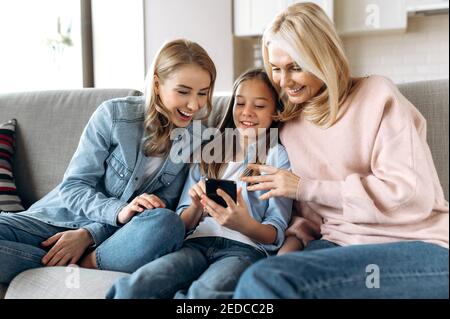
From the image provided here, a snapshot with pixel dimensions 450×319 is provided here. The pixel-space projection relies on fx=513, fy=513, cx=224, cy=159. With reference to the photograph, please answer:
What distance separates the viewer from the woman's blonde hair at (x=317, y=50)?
Answer: 1244 mm

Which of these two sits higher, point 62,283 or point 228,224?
point 228,224

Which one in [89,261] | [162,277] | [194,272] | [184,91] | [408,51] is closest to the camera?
[162,277]

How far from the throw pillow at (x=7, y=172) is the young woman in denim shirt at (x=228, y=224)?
64 centimetres

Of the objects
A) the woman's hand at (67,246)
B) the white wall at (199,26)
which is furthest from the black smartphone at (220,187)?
the white wall at (199,26)

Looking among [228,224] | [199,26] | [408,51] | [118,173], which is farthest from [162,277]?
[408,51]

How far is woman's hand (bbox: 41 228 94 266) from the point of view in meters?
1.27

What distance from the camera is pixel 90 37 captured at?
3.26m

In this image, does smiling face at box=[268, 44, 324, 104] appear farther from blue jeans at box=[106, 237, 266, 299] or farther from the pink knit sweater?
blue jeans at box=[106, 237, 266, 299]

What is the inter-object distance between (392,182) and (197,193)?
1.53 feet

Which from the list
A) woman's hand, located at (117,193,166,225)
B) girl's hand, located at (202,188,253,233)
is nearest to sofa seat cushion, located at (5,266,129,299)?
woman's hand, located at (117,193,166,225)

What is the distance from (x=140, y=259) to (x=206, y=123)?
0.54 metres

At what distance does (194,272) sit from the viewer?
1.18 meters

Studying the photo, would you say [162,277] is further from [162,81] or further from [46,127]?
[46,127]

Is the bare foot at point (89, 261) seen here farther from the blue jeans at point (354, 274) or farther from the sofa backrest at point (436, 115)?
the sofa backrest at point (436, 115)
